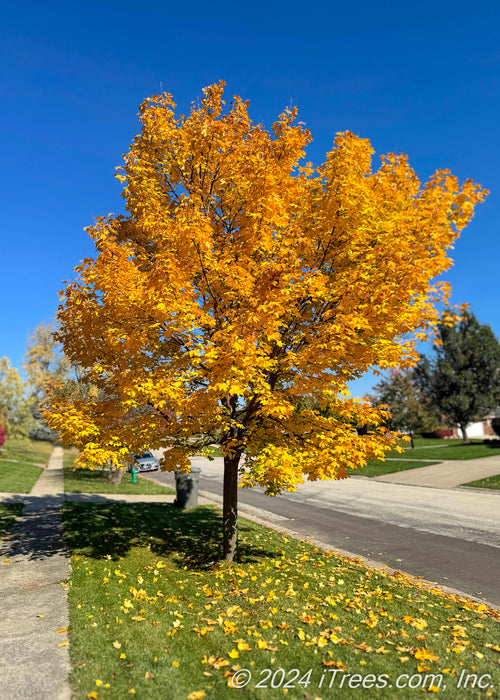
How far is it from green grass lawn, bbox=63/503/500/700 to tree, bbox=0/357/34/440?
29.0 metres

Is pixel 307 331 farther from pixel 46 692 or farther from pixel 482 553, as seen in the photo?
pixel 482 553

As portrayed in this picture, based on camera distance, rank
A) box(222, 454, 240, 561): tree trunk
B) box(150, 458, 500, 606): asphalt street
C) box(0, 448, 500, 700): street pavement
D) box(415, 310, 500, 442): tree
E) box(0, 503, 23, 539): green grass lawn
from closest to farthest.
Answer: box(0, 448, 500, 700): street pavement, box(222, 454, 240, 561): tree trunk, box(150, 458, 500, 606): asphalt street, box(0, 503, 23, 539): green grass lawn, box(415, 310, 500, 442): tree

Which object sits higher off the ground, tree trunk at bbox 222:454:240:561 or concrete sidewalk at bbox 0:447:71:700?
tree trunk at bbox 222:454:240:561

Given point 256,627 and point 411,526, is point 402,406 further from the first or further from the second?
point 256,627

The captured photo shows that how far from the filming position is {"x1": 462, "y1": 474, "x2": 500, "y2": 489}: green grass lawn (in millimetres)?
16859

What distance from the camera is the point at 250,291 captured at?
241 inches

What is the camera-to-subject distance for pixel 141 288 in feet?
19.4

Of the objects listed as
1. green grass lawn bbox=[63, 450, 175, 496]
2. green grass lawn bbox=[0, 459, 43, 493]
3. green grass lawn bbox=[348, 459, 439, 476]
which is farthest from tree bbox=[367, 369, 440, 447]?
green grass lawn bbox=[0, 459, 43, 493]

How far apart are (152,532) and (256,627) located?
5.38 meters

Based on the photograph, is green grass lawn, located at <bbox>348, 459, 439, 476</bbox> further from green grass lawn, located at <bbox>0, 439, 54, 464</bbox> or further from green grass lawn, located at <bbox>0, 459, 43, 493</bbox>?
green grass lawn, located at <bbox>0, 439, 54, 464</bbox>

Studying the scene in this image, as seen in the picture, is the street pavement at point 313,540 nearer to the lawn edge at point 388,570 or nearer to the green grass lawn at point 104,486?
the lawn edge at point 388,570

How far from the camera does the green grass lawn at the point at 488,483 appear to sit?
55.3 feet

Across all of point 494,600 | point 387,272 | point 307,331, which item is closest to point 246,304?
point 307,331

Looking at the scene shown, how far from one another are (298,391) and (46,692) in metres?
4.06
